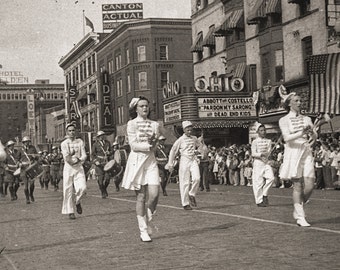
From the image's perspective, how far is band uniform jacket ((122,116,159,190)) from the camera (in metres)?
9.20

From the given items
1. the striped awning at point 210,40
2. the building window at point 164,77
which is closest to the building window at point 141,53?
the building window at point 164,77

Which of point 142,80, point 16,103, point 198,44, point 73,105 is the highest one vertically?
point 16,103

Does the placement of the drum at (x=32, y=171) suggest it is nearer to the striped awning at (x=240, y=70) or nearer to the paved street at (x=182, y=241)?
the paved street at (x=182, y=241)

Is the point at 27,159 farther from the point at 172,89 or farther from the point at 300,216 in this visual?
the point at 172,89

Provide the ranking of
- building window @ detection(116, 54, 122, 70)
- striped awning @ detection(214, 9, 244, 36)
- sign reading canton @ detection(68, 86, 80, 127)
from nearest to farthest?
striped awning @ detection(214, 9, 244, 36) < building window @ detection(116, 54, 122, 70) < sign reading canton @ detection(68, 86, 80, 127)

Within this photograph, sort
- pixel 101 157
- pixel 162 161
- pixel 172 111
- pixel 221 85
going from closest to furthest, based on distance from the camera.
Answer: pixel 101 157
pixel 162 161
pixel 221 85
pixel 172 111

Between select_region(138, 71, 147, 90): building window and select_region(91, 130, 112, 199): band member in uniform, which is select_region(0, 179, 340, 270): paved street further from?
select_region(138, 71, 147, 90): building window

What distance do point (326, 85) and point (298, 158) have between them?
11.0 m

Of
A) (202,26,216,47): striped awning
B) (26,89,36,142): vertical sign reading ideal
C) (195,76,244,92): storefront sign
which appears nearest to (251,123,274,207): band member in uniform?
(195,76,244,92): storefront sign

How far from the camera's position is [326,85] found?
67.2ft

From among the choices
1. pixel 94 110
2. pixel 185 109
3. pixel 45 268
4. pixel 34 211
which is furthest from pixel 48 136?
pixel 45 268

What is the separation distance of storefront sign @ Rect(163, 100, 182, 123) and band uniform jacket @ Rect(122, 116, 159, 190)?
91.1ft

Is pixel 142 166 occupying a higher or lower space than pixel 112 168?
higher

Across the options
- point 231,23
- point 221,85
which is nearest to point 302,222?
point 221,85
